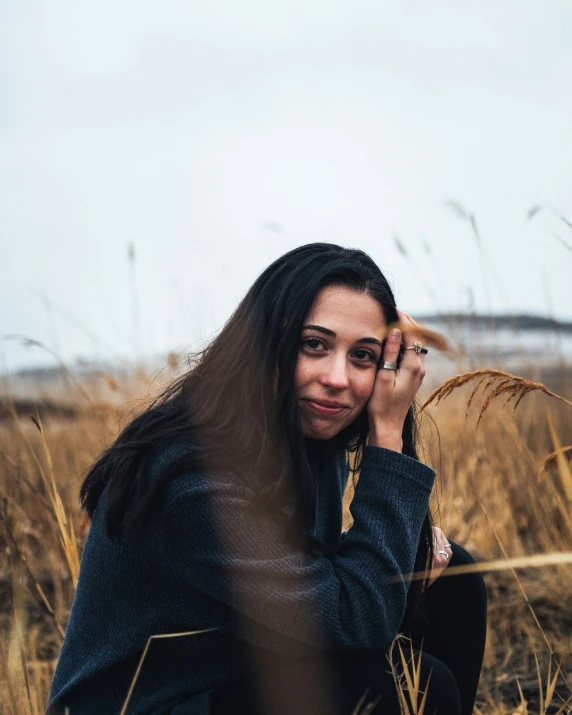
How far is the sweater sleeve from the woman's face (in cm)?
23

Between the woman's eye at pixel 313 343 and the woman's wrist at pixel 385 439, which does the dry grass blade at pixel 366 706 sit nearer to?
the woman's wrist at pixel 385 439

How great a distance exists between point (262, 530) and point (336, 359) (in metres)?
0.35

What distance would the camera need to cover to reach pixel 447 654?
1783mm

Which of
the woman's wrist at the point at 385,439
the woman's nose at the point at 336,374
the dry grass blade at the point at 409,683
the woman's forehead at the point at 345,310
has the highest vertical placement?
the woman's forehead at the point at 345,310

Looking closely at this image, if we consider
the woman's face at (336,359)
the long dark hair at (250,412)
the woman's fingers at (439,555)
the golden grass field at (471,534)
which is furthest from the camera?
the golden grass field at (471,534)

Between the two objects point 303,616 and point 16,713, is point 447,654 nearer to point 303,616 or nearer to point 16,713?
point 303,616

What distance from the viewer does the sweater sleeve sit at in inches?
53.2

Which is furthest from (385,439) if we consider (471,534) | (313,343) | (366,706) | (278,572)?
(471,534)

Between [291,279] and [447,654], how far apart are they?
875 millimetres

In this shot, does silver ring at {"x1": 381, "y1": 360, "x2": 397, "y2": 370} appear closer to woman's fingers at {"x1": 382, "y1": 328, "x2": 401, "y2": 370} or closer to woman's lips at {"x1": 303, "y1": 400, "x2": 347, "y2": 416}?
woman's fingers at {"x1": 382, "y1": 328, "x2": 401, "y2": 370}

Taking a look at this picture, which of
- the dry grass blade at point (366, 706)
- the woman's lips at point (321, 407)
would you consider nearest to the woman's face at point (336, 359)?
the woman's lips at point (321, 407)

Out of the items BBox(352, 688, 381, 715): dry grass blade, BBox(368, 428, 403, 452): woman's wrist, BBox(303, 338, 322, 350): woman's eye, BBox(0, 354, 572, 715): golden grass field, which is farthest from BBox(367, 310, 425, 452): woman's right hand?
BBox(352, 688, 381, 715): dry grass blade

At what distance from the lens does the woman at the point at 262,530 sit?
137 cm

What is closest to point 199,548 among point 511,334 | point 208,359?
point 208,359
